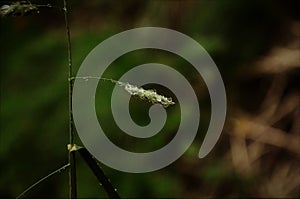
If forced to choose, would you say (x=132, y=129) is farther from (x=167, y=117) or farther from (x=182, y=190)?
(x=182, y=190)

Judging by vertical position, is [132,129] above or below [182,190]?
above

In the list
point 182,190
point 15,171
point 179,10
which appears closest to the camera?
point 15,171

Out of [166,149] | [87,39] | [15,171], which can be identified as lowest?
[15,171]

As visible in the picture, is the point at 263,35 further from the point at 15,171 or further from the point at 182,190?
the point at 15,171

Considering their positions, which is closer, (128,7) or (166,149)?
(166,149)

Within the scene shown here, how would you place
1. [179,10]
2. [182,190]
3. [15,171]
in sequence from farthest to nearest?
[179,10] < [182,190] < [15,171]

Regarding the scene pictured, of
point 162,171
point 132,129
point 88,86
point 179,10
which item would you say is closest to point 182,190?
point 162,171
